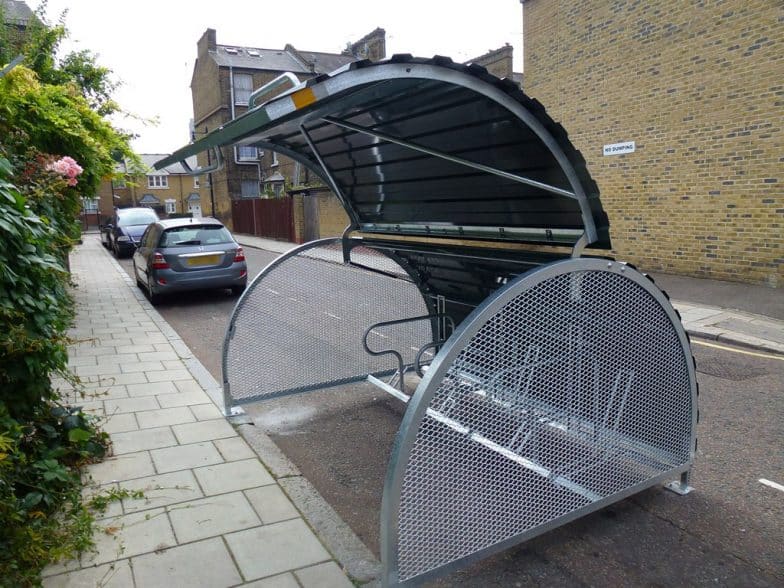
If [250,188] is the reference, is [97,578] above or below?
below

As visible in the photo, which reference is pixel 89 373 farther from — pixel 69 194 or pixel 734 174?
pixel 734 174

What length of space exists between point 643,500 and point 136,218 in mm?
20551

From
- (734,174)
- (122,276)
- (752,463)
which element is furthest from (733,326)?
(122,276)

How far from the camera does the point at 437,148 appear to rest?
3416 mm

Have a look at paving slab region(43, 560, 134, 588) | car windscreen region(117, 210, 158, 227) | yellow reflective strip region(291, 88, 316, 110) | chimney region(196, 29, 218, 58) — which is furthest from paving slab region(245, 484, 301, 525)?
chimney region(196, 29, 218, 58)

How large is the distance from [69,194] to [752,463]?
25.3ft

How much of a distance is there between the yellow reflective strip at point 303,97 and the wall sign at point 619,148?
10530 millimetres

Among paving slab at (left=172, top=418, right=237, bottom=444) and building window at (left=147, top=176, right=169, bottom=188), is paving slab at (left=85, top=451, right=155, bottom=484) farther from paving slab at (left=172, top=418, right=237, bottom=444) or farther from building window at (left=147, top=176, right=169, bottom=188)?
building window at (left=147, top=176, right=169, bottom=188)

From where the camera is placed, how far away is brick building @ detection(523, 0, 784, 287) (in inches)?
359

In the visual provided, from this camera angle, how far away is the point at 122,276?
564 inches

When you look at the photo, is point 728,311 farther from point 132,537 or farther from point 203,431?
point 132,537

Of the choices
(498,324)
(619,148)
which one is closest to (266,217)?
(619,148)

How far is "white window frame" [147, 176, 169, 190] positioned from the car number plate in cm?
5275

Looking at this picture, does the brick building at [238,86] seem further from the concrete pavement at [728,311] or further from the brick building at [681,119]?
the concrete pavement at [728,311]
